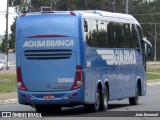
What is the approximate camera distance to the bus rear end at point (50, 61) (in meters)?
20.3

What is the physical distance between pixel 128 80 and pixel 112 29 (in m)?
2.77

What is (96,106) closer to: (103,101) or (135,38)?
(103,101)

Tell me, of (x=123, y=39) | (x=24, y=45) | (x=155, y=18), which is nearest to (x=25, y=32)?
(x=24, y=45)

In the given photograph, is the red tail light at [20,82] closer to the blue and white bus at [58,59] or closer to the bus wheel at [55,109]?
the blue and white bus at [58,59]

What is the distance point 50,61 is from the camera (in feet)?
67.3

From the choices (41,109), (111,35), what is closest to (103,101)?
(41,109)

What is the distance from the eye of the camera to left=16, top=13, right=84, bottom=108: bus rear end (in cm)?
2030

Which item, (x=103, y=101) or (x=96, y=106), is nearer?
(x=96, y=106)

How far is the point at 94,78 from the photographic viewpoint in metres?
21.4

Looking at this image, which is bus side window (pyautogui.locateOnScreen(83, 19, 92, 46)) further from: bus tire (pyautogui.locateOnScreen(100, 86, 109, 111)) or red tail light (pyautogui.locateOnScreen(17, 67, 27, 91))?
red tail light (pyautogui.locateOnScreen(17, 67, 27, 91))

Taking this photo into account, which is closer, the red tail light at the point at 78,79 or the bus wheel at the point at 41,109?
the red tail light at the point at 78,79

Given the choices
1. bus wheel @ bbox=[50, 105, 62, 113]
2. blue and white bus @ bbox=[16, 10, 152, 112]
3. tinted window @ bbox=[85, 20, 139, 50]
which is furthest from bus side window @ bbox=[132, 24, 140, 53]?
bus wheel @ bbox=[50, 105, 62, 113]

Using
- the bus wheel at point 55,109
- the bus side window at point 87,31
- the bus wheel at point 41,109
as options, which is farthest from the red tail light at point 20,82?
the bus side window at point 87,31

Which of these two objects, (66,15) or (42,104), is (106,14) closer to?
(66,15)
